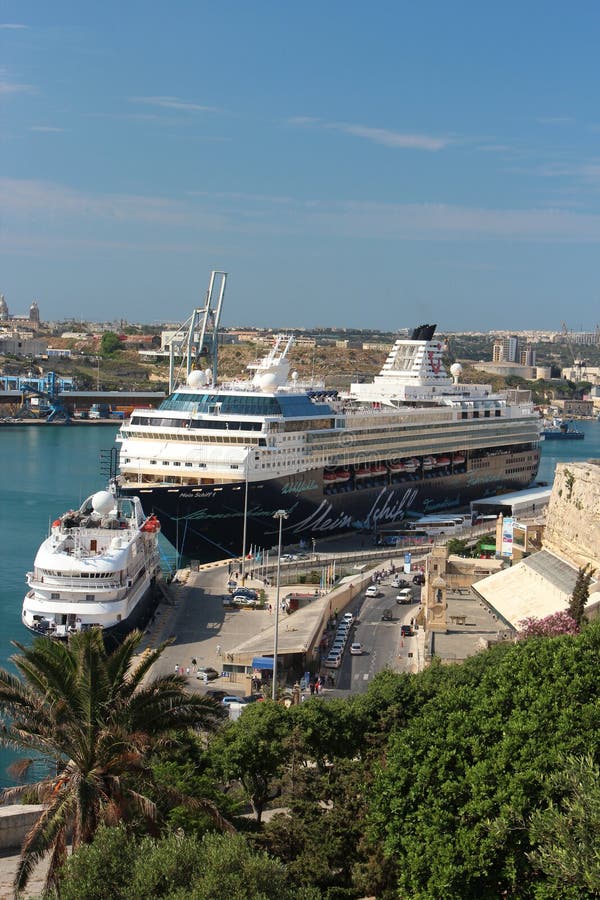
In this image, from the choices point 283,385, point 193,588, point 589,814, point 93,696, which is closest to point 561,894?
point 589,814

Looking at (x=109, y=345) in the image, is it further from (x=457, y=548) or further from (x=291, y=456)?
(x=457, y=548)

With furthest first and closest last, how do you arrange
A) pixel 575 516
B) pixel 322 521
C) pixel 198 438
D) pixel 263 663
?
pixel 322 521 < pixel 198 438 < pixel 575 516 < pixel 263 663

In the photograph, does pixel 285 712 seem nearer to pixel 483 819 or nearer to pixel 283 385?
pixel 483 819

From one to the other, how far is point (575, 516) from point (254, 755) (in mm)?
14453

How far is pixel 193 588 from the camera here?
2536 cm

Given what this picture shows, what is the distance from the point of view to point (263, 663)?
18406 millimetres

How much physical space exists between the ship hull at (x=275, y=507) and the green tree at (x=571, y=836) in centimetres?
2116

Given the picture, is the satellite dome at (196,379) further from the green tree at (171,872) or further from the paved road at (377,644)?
the green tree at (171,872)

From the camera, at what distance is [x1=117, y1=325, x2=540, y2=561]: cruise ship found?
3000cm

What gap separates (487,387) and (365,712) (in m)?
37.3

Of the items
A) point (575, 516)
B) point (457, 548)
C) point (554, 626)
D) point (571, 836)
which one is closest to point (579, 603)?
point (554, 626)

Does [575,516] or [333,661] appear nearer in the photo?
[333,661]

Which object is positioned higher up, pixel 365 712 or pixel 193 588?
pixel 365 712

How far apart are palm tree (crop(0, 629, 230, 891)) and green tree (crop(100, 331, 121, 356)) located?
122m
